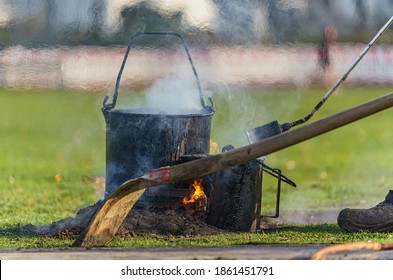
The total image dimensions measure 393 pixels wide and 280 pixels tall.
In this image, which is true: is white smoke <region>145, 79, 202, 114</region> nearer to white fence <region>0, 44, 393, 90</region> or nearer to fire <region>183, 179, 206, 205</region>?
white fence <region>0, 44, 393, 90</region>

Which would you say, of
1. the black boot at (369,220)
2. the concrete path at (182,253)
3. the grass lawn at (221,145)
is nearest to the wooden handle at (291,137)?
the concrete path at (182,253)

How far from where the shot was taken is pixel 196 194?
413 inches

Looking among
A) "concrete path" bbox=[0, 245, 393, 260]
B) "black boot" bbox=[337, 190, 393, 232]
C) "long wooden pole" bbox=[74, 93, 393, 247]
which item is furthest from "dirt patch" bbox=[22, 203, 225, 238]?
"black boot" bbox=[337, 190, 393, 232]

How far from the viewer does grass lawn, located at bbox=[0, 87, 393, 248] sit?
1166cm

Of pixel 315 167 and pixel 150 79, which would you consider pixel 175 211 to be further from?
pixel 315 167

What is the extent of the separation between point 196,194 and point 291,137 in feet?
5.54

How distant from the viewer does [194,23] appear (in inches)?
451

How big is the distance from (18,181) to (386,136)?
13.6 ft

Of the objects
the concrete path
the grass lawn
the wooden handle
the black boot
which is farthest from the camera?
the grass lawn

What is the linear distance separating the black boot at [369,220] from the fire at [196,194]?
1.20 metres

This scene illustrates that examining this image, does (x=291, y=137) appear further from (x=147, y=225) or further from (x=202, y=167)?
(x=147, y=225)

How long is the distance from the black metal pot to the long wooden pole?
853 mm

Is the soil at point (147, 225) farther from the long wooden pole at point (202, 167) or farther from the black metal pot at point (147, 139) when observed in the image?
the long wooden pole at point (202, 167)

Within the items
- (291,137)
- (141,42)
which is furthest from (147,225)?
(141,42)
